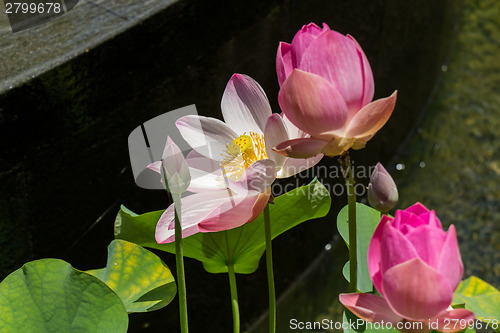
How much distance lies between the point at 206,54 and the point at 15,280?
592 mm

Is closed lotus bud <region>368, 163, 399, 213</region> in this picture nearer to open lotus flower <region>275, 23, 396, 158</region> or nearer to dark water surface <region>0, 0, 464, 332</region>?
open lotus flower <region>275, 23, 396, 158</region>

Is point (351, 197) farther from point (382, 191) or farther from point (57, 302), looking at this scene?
point (57, 302)

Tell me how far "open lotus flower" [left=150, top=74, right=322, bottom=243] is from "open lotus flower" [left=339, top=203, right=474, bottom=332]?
10 cm

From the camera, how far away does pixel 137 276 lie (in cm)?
57

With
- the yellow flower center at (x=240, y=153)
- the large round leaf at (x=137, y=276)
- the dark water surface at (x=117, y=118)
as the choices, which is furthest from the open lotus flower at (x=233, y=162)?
the dark water surface at (x=117, y=118)

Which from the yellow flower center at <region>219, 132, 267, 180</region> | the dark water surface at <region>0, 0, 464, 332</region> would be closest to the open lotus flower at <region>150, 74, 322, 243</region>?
the yellow flower center at <region>219, 132, 267, 180</region>

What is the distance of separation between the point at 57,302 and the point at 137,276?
0.09 meters

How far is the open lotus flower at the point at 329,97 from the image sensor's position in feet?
1.26

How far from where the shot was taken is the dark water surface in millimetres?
763

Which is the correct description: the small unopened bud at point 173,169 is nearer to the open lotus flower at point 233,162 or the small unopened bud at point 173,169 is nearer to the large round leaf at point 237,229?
the open lotus flower at point 233,162

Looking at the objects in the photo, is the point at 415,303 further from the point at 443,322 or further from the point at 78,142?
the point at 78,142

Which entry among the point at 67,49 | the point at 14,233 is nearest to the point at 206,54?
the point at 67,49

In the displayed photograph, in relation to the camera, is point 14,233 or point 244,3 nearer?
point 14,233

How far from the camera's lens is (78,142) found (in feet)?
2.68
